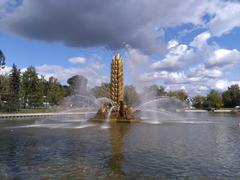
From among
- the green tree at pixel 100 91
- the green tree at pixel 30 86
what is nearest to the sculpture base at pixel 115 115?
the green tree at pixel 30 86

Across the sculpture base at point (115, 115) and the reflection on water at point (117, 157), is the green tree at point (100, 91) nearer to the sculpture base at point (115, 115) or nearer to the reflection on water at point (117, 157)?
the sculpture base at point (115, 115)

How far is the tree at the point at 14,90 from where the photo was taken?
4503 inches

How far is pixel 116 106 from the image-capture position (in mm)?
60531

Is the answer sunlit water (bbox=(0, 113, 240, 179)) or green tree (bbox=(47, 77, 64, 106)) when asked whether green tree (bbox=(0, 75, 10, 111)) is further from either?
sunlit water (bbox=(0, 113, 240, 179))

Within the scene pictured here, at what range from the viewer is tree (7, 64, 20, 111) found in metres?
114

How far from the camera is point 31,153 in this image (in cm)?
2673

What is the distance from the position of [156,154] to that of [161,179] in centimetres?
739

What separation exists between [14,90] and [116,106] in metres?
66.6

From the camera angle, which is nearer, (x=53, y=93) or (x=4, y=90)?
(x=4, y=90)

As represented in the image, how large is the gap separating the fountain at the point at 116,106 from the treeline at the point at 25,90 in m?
61.9

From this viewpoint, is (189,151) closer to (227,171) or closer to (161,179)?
(227,171)

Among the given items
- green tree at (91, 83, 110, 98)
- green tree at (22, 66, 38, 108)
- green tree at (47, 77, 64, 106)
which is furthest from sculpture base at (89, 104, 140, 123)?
green tree at (91, 83, 110, 98)

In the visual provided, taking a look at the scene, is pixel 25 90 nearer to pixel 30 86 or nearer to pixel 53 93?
pixel 30 86

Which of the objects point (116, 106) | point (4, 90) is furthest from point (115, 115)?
point (4, 90)
